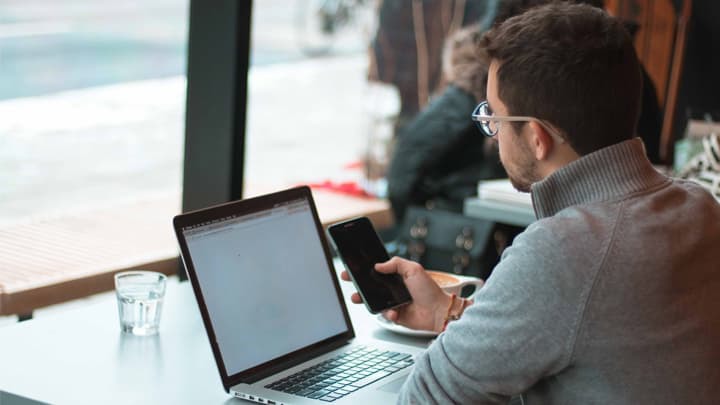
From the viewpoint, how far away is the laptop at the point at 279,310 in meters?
1.87

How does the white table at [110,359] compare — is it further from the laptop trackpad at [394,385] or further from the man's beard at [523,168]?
the man's beard at [523,168]

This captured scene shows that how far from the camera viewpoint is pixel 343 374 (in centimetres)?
196

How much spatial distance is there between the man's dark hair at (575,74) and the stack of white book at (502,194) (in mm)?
1960

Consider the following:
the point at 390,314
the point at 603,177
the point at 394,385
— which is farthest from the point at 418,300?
the point at 603,177

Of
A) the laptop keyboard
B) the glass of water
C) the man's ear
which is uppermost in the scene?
the man's ear

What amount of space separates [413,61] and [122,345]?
315cm

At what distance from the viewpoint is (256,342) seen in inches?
76.3

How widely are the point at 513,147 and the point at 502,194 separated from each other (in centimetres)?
199

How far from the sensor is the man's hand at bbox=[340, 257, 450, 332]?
6.83 feet

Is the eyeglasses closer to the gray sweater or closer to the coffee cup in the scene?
the gray sweater

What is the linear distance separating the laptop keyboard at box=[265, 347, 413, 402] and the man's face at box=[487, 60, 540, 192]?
0.47 metres

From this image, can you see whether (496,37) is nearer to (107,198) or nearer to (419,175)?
(419,175)

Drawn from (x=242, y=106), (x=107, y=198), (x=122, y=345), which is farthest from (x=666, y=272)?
(x=107, y=198)

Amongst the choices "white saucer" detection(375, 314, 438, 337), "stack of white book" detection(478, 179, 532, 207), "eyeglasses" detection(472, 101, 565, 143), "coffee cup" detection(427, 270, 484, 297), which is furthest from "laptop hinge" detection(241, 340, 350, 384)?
"stack of white book" detection(478, 179, 532, 207)
